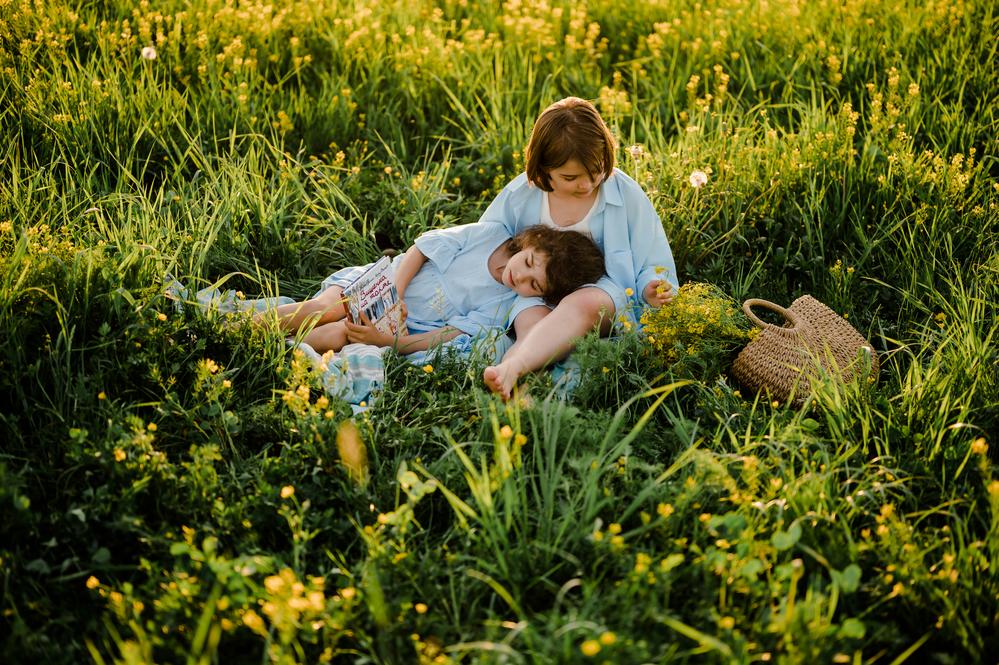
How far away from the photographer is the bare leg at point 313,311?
10.8ft

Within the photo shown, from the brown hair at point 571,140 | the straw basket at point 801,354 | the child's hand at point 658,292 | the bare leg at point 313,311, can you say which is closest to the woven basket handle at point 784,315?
the straw basket at point 801,354

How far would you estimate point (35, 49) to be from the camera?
438 centimetres

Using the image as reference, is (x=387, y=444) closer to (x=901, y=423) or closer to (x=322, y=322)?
(x=322, y=322)

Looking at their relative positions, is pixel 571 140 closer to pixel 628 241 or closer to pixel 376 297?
pixel 628 241

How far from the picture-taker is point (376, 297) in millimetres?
3342

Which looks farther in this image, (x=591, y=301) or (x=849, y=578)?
(x=591, y=301)

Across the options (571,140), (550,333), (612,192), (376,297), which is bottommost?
(550,333)

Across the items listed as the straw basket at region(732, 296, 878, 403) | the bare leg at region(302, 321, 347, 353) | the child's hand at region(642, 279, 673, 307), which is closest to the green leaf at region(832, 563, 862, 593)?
the straw basket at region(732, 296, 878, 403)

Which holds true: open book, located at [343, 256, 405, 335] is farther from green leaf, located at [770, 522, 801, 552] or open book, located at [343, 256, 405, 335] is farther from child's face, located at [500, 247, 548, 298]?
green leaf, located at [770, 522, 801, 552]

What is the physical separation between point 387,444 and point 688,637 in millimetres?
1155

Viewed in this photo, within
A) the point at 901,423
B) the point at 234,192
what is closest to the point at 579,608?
the point at 901,423

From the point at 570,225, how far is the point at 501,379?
100 centimetres

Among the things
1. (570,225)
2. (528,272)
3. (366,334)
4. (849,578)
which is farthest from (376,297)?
(849,578)

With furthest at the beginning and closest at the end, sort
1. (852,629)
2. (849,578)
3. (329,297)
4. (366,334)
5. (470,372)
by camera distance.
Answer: (329,297) → (366,334) → (470,372) → (849,578) → (852,629)
